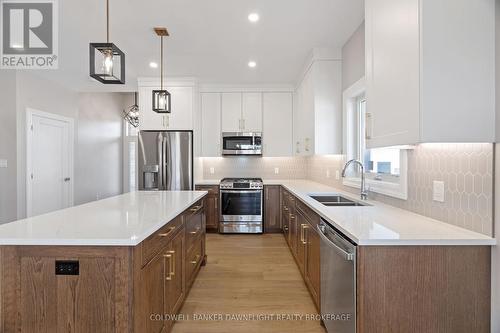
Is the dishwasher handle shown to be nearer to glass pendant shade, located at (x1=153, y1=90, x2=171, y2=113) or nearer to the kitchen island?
the kitchen island

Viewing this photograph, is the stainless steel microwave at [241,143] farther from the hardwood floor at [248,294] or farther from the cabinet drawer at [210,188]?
the hardwood floor at [248,294]

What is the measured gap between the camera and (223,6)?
2.61 m

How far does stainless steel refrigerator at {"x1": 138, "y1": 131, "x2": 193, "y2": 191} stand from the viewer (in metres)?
4.79

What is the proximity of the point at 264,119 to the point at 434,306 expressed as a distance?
4.21 meters

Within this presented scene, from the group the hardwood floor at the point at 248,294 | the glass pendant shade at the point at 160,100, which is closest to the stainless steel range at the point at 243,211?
the hardwood floor at the point at 248,294

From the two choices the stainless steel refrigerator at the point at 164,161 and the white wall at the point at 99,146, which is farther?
the white wall at the point at 99,146

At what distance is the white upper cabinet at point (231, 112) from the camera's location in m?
5.22

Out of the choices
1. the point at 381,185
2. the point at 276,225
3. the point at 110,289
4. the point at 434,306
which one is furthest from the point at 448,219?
the point at 276,225

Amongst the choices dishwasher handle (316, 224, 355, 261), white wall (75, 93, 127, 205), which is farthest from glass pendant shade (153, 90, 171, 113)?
white wall (75, 93, 127, 205)

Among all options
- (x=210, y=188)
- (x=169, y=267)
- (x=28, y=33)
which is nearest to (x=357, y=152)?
(x=169, y=267)

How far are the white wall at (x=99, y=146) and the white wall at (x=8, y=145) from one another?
1.56 metres

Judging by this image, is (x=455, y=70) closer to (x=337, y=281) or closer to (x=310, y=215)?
(x=337, y=281)

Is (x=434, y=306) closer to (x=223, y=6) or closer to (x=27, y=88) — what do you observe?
(x=223, y=6)

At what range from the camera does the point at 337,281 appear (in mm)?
1684
